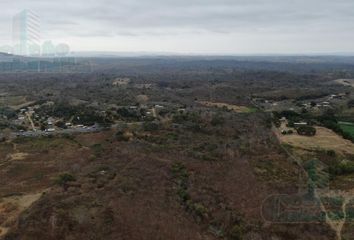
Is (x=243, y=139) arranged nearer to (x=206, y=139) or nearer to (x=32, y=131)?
(x=206, y=139)

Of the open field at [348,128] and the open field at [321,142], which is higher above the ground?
the open field at [348,128]

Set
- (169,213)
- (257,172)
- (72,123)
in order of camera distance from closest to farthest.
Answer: (169,213)
(257,172)
(72,123)

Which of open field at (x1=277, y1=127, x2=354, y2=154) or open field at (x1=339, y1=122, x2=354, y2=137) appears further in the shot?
open field at (x1=339, y1=122, x2=354, y2=137)

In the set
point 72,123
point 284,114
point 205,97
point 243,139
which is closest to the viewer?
point 243,139

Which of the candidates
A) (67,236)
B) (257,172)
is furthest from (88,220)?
(257,172)

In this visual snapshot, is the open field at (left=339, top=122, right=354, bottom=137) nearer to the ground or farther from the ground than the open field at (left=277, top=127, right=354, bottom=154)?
farther from the ground

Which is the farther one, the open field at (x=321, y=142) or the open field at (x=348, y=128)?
the open field at (x=348, y=128)

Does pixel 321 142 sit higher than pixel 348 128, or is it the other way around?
pixel 348 128

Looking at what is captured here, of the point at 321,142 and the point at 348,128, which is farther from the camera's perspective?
the point at 348,128
